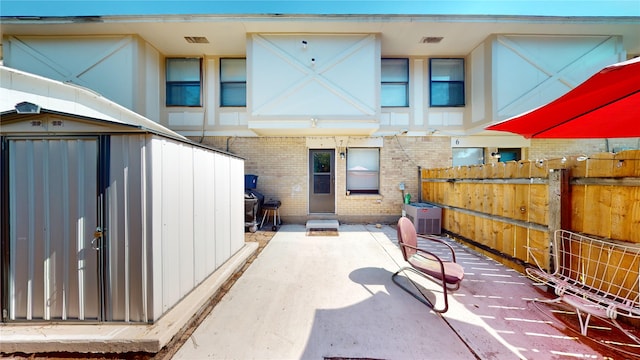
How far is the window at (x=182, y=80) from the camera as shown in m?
8.03

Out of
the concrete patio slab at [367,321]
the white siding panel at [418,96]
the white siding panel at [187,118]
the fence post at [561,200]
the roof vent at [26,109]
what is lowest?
the concrete patio slab at [367,321]

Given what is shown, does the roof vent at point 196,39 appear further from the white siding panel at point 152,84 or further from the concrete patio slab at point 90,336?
the concrete patio slab at point 90,336

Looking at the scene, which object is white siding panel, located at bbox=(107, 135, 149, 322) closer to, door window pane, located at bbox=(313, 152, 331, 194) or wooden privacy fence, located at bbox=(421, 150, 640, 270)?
wooden privacy fence, located at bbox=(421, 150, 640, 270)

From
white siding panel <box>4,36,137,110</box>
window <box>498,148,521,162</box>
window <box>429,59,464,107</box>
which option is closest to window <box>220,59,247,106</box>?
white siding panel <box>4,36,137,110</box>

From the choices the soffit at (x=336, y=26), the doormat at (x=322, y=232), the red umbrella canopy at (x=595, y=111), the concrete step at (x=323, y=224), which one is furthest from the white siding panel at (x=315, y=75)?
the red umbrella canopy at (x=595, y=111)

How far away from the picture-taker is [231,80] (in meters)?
8.07

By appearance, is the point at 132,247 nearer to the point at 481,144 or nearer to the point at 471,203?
the point at 471,203

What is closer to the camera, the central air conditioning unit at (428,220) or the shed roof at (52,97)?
the shed roof at (52,97)

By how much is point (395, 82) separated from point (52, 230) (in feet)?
29.3

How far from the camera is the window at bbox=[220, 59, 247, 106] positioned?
8.05 metres

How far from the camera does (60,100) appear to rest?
14.7 feet

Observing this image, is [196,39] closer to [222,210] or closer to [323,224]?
[222,210]

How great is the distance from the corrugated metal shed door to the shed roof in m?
0.90

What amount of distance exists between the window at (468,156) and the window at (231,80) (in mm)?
8016
